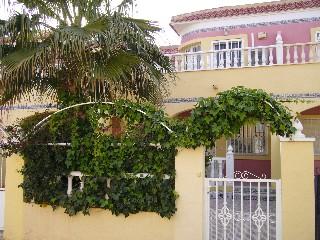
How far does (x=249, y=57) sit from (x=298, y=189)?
265 inches

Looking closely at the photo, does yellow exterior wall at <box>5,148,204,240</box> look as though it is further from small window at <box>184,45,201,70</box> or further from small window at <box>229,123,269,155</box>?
small window at <box>229,123,269,155</box>

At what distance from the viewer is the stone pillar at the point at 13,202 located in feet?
23.1

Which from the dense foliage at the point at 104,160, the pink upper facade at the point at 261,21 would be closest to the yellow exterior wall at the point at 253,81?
the pink upper facade at the point at 261,21

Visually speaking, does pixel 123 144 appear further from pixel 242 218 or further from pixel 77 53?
pixel 242 218

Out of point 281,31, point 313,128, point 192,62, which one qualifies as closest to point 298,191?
point 192,62

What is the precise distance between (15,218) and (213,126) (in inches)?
154

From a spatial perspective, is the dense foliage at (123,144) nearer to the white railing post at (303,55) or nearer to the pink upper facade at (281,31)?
the white railing post at (303,55)

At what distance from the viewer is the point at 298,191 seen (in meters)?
5.87

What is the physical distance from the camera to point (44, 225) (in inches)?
273

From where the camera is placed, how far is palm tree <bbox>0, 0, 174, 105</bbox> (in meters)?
6.46

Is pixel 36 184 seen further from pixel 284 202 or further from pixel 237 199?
pixel 237 199

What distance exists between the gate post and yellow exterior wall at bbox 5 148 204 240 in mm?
1252

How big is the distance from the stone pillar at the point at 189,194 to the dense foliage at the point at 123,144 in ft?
0.43

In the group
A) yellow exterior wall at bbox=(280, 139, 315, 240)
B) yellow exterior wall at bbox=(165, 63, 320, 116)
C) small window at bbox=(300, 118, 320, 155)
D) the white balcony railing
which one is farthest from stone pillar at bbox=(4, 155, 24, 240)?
small window at bbox=(300, 118, 320, 155)
